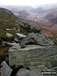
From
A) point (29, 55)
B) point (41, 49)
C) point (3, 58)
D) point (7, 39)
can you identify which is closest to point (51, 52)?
point (41, 49)

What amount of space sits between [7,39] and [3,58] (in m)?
5.18

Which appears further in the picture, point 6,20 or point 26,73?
point 6,20

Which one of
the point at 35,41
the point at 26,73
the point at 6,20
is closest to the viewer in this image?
the point at 26,73

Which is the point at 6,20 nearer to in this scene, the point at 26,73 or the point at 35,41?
the point at 35,41

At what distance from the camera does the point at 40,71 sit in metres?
15.8

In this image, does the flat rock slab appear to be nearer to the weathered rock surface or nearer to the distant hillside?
the weathered rock surface

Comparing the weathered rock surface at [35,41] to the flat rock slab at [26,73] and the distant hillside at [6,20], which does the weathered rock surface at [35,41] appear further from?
the distant hillside at [6,20]

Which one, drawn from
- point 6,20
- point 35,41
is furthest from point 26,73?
point 6,20

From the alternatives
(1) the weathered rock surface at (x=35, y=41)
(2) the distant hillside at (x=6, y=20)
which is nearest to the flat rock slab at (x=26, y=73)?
(1) the weathered rock surface at (x=35, y=41)

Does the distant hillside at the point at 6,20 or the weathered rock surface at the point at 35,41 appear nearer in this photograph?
the weathered rock surface at the point at 35,41

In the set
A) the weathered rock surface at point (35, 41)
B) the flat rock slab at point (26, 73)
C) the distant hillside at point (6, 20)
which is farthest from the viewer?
the distant hillside at point (6, 20)

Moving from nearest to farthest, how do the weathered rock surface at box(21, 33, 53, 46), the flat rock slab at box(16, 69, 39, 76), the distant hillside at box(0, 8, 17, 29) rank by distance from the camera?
the flat rock slab at box(16, 69, 39, 76) < the weathered rock surface at box(21, 33, 53, 46) < the distant hillside at box(0, 8, 17, 29)

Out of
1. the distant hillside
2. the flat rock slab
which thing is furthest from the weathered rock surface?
the distant hillside

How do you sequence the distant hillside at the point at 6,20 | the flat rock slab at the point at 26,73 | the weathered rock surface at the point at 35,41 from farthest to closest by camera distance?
the distant hillside at the point at 6,20 → the weathered rock surface at the point at 35,41 → the flat rock slab at the point at 26,73
